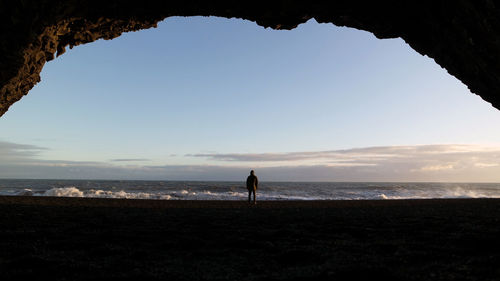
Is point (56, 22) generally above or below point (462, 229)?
above

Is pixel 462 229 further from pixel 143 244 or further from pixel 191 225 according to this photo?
pixel 143 244

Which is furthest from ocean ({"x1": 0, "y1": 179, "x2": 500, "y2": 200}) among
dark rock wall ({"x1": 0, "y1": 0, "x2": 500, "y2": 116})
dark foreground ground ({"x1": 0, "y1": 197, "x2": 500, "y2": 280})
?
dark foreground ground ({"x1": 0, "y1": 197, "x2": 500, "y2": 280})

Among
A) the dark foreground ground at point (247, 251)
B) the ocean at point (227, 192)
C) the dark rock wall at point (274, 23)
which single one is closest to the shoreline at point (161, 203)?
the dark rock wall at point (274, 23)

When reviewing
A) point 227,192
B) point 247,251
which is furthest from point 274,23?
point 227,192

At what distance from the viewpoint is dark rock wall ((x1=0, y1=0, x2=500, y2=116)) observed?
27.8 feet

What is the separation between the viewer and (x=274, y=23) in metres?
12.1

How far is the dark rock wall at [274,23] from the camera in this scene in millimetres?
8477

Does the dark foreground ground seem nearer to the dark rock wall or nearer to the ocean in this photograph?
the dark rock wall

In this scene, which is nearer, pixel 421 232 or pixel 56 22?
pixel 421 232

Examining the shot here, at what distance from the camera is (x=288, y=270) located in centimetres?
404

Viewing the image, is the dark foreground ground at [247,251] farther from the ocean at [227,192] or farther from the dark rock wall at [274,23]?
the ocean at [227,192]

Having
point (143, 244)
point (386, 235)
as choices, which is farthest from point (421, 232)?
point (143, 244)

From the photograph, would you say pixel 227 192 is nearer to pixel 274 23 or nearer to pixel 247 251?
pixel 274 23

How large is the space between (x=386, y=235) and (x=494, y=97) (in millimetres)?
6281
